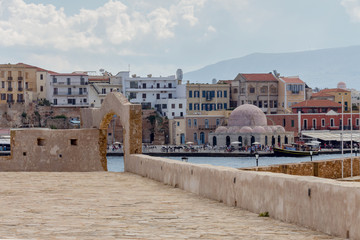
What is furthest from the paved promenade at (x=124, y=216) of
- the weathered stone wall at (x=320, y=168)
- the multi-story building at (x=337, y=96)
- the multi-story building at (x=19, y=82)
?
the multi-story building at (x=337, y=96)

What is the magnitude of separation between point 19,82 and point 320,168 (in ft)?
300

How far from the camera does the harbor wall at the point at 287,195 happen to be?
6.79 m

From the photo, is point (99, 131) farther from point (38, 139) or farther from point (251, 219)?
point (251, 219)

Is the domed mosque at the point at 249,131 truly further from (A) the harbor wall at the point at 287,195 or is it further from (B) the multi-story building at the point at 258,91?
(A) the harbor wall at the point at 287,195

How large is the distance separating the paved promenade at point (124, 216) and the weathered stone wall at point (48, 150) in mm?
9071

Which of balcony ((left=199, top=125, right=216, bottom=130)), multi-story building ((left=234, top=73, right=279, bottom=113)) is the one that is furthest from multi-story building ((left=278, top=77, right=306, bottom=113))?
balcony ((left=199, top=125, right=216, bottom=130))

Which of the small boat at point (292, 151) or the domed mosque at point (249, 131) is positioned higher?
the domed mosque at point (249, 131)

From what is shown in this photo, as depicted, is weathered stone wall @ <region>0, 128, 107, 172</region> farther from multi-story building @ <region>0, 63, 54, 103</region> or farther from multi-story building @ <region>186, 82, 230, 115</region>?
multi-story building @ <region>0, 63, 54, 103</region>

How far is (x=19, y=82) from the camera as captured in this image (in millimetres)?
104938

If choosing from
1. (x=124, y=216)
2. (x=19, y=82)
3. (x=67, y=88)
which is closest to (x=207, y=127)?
(x=67, y=88)

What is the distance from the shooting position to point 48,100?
108 meters

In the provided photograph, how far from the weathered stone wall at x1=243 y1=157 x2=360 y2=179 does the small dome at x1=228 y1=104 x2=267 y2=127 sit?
6988 centimetres

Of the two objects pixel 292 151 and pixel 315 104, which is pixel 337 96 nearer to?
pixel 315 104

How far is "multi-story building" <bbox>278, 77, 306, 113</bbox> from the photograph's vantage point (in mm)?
103000
